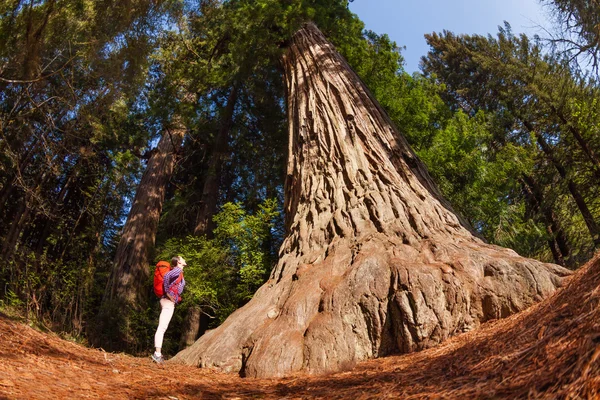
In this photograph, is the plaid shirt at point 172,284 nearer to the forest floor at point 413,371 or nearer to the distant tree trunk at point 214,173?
the forest floor at point 413,371

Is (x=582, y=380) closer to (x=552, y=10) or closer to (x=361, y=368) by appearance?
(x=361, y=368)

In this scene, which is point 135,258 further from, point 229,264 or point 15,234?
point 15,234

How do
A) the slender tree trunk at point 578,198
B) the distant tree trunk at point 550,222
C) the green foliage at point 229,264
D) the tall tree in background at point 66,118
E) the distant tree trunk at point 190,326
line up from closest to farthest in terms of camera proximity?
the tall tree in background at point 66,118 < the green foliage at point 229,264 < the distant tree trunk at point 190,326 < the slender tree trunk at point 578,198 < the distant tree trunk at point 550,222

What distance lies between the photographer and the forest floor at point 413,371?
2.25 metres

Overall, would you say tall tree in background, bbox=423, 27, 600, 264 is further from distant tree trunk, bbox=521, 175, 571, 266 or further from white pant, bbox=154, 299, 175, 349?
white pant, bbox=154, 299, 175, 349

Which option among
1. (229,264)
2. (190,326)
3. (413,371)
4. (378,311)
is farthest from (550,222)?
(413,371)

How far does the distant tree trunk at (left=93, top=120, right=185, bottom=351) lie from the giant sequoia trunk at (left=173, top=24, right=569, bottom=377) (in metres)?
5.55

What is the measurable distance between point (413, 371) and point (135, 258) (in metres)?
10.0

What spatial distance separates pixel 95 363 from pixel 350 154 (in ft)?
14.2

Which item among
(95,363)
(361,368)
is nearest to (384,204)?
(361,368)

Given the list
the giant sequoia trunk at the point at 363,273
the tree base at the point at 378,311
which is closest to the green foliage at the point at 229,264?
the giant sequoia trunk at the point at 363,273

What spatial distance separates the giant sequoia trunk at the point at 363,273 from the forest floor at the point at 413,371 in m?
0.24

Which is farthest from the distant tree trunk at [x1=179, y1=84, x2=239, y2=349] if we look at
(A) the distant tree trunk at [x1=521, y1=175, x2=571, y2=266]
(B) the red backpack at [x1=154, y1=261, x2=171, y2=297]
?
(A) the distant tree trunk at [x1=521, y1=175, x2=571, y2=266]

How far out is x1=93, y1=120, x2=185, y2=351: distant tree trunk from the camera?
10.8m
